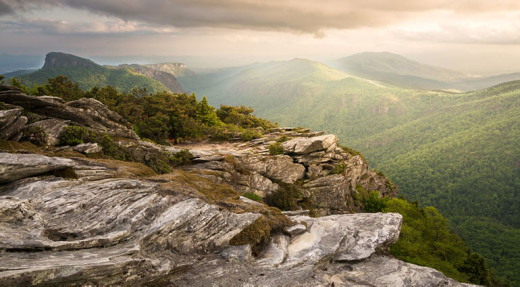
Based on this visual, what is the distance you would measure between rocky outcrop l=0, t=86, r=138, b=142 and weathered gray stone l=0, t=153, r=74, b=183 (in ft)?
18.8

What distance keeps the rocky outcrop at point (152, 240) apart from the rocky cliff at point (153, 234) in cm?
5

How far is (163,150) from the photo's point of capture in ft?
107

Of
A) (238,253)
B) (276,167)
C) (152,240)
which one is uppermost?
(152,240)

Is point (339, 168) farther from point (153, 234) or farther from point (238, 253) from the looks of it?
point (153, 234)

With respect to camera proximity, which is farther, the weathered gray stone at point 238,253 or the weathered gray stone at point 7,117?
the weathered gray stone at point 7,117

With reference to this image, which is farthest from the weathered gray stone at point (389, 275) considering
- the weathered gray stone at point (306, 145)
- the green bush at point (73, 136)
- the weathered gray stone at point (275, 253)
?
the weathered gray stone at point (306, 145)

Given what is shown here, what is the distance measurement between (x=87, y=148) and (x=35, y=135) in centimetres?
372

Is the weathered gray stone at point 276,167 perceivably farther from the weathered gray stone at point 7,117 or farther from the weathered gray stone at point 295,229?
the weathered gray stone at point 7,117

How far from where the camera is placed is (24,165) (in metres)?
14.5

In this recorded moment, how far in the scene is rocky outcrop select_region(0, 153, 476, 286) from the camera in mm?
10233

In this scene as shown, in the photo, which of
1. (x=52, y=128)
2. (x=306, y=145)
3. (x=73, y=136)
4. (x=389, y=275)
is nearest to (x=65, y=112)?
(x=52, y=128)

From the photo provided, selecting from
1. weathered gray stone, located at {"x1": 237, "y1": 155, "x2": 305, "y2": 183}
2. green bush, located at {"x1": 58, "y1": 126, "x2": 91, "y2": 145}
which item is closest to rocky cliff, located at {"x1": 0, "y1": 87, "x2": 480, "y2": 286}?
green bush, located at {"x1": 58, "y1": 126, "x2": 91, "y2": 145}

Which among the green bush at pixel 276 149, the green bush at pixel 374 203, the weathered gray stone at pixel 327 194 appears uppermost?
the green bush at pixel 276 149

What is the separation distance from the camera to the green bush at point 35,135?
69.5 ft
